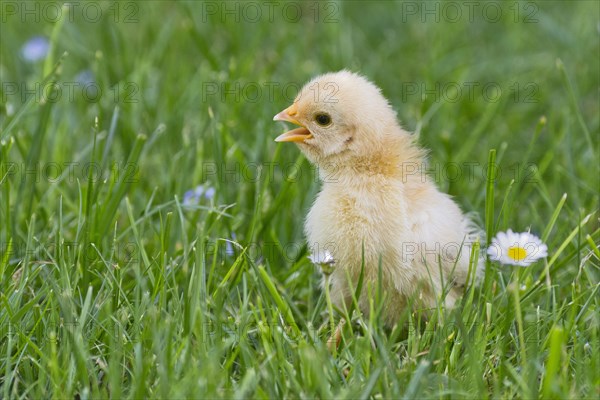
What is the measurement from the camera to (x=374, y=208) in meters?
3.10

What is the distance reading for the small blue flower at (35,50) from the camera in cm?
548

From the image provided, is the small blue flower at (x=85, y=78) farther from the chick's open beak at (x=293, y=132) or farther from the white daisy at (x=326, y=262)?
the white daisy at (x=326, y=262)

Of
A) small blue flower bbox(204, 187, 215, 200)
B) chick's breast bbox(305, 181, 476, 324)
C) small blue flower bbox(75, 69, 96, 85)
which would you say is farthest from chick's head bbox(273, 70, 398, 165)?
small blue flower bbox(75, 69, 96, 85)

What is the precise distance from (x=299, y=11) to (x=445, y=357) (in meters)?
3.96

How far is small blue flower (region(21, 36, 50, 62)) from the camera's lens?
548 centimetres

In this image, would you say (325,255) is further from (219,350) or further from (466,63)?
(466,63)

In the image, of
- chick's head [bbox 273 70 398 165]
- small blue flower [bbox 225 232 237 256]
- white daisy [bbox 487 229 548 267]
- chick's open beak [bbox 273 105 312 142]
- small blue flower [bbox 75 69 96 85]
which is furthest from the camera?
small blue flower [bbox 75 69 96 85]

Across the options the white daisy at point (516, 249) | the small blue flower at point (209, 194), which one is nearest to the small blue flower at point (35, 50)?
the small blue flower at point (209, 194)

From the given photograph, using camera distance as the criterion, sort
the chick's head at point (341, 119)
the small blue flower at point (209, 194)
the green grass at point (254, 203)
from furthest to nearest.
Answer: the small blue flower at point (209, 194) → the chick's head at point (341, 119) → the green grass at point (254, 203)

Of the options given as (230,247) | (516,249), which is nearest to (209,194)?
(230,247)

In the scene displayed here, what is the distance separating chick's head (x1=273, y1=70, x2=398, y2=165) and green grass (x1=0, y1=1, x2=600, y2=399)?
40 cm

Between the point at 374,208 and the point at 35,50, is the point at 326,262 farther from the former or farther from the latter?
the point at 35,50

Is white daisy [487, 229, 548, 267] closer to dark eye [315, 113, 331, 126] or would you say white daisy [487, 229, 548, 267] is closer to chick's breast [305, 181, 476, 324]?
chick's breast [305, 181, 476, 324]

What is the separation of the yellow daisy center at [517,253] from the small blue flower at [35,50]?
343 cm
